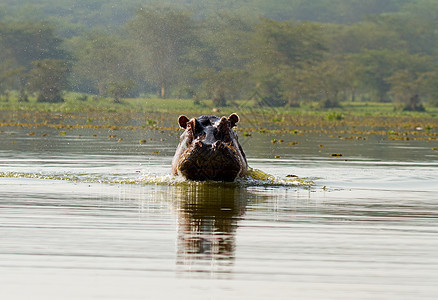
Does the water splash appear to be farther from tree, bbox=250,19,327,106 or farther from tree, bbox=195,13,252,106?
tree, bbox=250,19,327,106

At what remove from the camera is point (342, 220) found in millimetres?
9766

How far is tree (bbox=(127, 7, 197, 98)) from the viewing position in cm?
10675

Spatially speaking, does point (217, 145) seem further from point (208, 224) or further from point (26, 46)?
point (26, 46)

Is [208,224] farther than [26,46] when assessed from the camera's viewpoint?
No

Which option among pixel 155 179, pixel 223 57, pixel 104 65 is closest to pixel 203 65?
pixel 223 57

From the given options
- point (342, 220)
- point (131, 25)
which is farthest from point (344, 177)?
point (131, 25)

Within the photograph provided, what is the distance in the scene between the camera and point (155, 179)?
567 inches

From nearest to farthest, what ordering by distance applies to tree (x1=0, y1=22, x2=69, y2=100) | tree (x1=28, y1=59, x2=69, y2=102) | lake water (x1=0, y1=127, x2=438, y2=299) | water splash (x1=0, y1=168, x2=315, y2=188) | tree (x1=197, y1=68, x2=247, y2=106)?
lake water (x1=0, y1=127, x2=438, y2=299) → water splash (x1=0, y1=168, x2=315, y2=188) → tree (x1=28, y1=59, x2=69, y2=102) → tree (x1=197, y1=68, x2=247, y2=106) → tree (x1=0, y1=22, x2=69, y2=100)

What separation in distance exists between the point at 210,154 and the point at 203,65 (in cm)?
9433

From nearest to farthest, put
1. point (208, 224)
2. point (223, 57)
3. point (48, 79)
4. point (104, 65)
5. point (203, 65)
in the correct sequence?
1. point (208, 224)
2. point (48, 79)
3. point (104, 65)
4. point (203, 65)
5. point (223, 57)

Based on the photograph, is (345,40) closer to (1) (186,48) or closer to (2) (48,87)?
(1) (186,48)

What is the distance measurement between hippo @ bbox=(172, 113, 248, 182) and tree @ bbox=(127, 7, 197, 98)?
284ft

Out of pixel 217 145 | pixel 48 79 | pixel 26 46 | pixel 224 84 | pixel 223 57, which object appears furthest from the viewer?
pixel 223 57

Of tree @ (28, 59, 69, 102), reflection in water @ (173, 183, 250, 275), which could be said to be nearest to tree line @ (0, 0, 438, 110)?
tree @ (28, 59, 69, 102)
